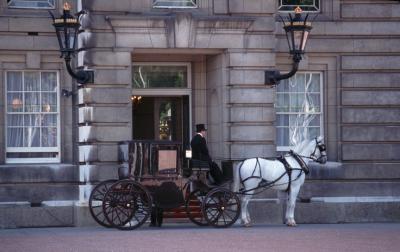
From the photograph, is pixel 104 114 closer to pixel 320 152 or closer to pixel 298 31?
pixel 298 31

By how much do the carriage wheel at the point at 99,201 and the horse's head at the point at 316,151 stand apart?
441 centimetres

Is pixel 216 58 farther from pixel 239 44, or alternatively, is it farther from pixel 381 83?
pixel 381 83

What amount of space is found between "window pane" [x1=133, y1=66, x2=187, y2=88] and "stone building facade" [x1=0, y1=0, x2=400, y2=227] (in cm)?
3

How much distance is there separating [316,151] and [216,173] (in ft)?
7.71

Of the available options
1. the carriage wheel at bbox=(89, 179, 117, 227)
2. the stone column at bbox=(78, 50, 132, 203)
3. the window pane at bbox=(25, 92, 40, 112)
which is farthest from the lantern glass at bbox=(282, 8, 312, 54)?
the window pane at bbox=(25, 92, 40, 112)

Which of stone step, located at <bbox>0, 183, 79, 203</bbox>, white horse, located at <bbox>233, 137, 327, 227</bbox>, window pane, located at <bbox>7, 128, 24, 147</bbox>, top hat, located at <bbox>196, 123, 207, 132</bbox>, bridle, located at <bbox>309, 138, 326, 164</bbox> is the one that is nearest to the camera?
white horse, located at <bbox>233, 137, 327, 227</bbox>

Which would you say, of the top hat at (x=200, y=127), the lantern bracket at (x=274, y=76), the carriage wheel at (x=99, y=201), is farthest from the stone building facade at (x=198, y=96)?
the top hat at (x=200, y=127)

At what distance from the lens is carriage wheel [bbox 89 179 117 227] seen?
21.2 m

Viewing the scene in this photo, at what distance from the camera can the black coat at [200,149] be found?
22328 mm

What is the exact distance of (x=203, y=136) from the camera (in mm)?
22797

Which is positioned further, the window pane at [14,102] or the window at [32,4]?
the window pane at [14,102]

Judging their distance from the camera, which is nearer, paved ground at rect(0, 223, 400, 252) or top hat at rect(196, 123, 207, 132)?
paved ground at rect(0, 223, 400, 252)

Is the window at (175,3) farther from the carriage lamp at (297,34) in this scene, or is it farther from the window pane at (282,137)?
the window pane at (282,137)

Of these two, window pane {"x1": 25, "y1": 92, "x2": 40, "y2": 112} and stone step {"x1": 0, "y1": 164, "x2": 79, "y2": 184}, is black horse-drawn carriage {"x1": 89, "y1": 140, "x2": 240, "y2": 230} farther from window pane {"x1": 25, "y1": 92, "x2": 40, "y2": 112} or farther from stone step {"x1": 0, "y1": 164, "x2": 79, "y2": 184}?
window pane {"x1": 25, "y1": 92, "x2": 40, "y2": 112}
